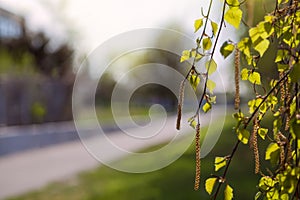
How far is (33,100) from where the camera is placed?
11.4m

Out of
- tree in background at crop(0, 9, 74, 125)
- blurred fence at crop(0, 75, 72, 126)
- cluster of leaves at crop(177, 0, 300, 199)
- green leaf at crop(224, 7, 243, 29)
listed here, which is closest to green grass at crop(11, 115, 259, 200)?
cluster of leaves at crop(177, 0, 300, 199)

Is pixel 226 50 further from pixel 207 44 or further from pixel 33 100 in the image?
pixel 33 100

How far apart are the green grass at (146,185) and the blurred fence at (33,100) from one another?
4.66 m

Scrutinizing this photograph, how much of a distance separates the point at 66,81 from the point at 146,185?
8.10m

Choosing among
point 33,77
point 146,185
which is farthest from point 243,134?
point 33,77

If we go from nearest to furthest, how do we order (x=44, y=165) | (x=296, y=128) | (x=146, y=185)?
(x=296, y=128), (x=146, y=185), (x=44, y=165)

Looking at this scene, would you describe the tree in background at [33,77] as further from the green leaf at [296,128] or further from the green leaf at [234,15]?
the green leaf at [296,128]

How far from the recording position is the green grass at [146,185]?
15.1 feet

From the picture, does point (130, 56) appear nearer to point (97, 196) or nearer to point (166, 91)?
point (97, 196)

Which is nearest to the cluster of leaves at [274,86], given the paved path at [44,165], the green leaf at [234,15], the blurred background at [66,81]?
the green leaf at [234,15]

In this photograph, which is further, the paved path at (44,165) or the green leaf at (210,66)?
the paved path at (44,165)

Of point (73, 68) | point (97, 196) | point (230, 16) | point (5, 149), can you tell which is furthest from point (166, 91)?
point (230, 16)

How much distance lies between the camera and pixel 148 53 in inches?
637

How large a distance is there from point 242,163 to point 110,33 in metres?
2.74
